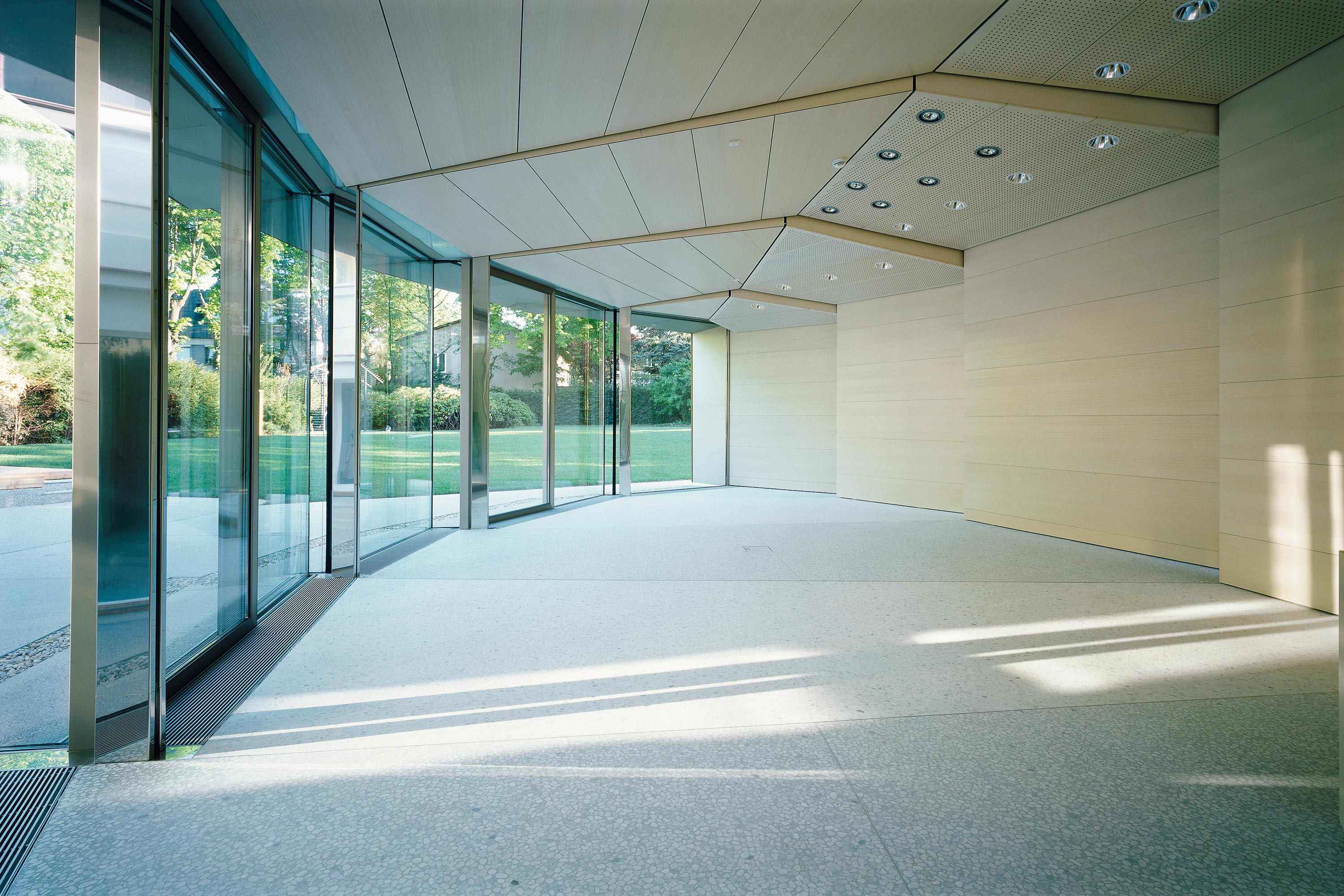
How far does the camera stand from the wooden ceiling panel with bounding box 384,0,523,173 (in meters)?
3.66

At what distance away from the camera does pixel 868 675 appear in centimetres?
355

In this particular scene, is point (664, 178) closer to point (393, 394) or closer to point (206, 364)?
point (393, 394)

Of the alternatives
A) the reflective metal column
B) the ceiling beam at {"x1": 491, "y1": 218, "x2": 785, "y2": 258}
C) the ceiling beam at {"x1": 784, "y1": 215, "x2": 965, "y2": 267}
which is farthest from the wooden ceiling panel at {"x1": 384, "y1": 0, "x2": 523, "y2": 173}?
the reflective metal column

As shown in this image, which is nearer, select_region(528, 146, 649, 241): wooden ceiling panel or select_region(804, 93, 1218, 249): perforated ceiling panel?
select_region(804, 93, 1218, 249): perforated ceiling panel

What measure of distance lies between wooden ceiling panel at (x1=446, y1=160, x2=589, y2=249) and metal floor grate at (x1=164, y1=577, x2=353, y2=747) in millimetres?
3619

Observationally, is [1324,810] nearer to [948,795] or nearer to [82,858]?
[948,795]

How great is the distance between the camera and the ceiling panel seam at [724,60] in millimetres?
3750

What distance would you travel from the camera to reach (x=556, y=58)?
13.5ft

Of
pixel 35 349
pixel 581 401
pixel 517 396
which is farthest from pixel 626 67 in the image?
pixel 581 401

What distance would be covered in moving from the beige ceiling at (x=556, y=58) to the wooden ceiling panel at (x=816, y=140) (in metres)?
0.22

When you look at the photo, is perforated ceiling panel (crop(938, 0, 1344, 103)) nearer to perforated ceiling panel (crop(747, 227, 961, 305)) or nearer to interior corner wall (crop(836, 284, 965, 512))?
perforated ceiling panel (crop(747, 227, 961, 305))

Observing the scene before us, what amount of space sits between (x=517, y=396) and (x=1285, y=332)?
26.6 ft

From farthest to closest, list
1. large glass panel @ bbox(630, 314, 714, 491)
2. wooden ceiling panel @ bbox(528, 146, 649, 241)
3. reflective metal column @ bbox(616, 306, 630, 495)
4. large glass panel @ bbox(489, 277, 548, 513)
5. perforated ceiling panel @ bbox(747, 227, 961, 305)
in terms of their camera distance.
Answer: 1. large glass panel @ bbox(630, 314, 714, 491)
2. reflective metal column @ bbox(616, 306, 630, 495)
3. large glass panel @ bbox(489, 277, 548, 513)
4. perforated ceiling panel @ bbox(747, 227, 961, 305)
5. wooden ceiling panel @ bbox(528, 146, 649, 241)

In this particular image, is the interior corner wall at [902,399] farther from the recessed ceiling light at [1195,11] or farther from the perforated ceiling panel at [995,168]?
the recessed ceiling light at [1195,11]
